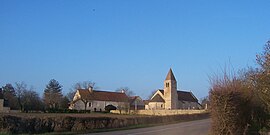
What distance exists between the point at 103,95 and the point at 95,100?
560cm

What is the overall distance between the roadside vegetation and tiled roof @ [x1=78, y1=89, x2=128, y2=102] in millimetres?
100118

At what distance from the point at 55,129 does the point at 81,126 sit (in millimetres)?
2553

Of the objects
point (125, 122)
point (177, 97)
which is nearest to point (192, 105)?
point (177, 97)

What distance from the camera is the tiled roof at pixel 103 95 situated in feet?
402

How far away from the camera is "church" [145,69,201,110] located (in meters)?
124

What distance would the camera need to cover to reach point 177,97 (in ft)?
429

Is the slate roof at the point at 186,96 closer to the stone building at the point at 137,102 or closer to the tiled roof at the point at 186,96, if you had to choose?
the tiled roof at the point at 186,96

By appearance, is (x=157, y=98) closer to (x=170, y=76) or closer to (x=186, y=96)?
(x=170, y=76)

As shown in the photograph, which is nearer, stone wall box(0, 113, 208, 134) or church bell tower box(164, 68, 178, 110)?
stone wall box(0, 113, 208, 134)

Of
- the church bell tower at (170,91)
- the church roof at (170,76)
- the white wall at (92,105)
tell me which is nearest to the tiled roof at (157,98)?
the church bell tower at (170,91)

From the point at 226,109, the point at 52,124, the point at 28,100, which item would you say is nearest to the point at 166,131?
the point at 52,124

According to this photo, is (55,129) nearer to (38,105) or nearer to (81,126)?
(81,126)

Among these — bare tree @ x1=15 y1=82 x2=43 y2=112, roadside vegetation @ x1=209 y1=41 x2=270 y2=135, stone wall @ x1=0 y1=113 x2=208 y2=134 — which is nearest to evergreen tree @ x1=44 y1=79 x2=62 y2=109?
bare tree @ x1=15 y1=82 x2=43 y2=112

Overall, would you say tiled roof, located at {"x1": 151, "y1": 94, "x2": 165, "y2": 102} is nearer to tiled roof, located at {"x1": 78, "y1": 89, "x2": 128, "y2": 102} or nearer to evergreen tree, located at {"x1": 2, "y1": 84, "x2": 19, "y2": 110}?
tiled roof, located at {"x1": 78, "y1": 89, "x2": 128, "y2": 102}
